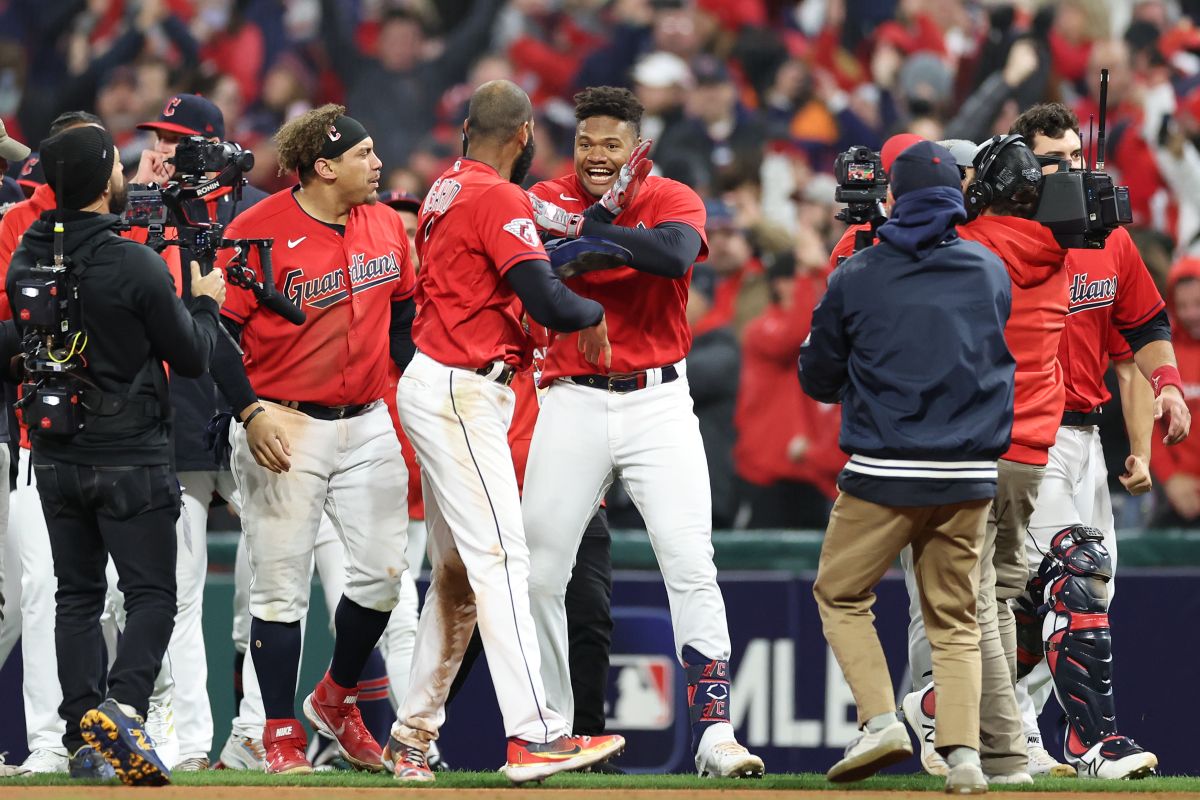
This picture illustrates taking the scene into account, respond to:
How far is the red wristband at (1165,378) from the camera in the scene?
6465mm

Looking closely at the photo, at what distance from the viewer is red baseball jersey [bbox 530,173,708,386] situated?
584 centimetres

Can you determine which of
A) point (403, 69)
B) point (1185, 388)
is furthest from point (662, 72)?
point (1185, 388)

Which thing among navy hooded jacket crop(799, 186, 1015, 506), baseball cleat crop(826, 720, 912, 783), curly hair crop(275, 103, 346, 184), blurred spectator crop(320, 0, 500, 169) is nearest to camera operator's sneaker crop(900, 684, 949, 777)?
baseball cleat crop(826, 720, 912, 783)

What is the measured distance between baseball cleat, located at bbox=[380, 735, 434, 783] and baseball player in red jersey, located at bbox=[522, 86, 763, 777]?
616 millimetres

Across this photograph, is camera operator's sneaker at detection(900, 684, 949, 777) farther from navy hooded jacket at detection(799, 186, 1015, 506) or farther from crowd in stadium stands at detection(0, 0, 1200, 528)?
crowd in stadium stands at detection(0, 0, 1200, 528)

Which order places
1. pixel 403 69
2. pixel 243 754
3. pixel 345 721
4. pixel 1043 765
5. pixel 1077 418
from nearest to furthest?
1. pixel 345 721
2. pixel 1043 765
3. pixel 1077 418
4. pixel 243 754
5. pixel 403 69

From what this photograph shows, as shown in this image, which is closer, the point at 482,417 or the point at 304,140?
the point at 482,417

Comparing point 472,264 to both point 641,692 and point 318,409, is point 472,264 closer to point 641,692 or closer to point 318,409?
point 318,409

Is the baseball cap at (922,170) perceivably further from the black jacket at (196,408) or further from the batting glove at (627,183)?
the black jacket at (196,408)

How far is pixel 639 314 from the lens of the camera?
5863 mm

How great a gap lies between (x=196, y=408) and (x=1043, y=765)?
3446 mm

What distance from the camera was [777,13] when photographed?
35.2ft

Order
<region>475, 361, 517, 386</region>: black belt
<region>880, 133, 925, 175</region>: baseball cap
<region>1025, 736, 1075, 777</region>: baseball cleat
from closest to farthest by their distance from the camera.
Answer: <region>475, 361, 517, 386</region>: black belt → <region>880, 133, 925, 175</region>: baseball cap → <region>1025, 736, 1075, 777</region>: baseball cleat

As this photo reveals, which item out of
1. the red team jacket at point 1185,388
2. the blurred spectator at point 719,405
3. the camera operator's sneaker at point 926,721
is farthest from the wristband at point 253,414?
the red team jacket at point 1185,388
